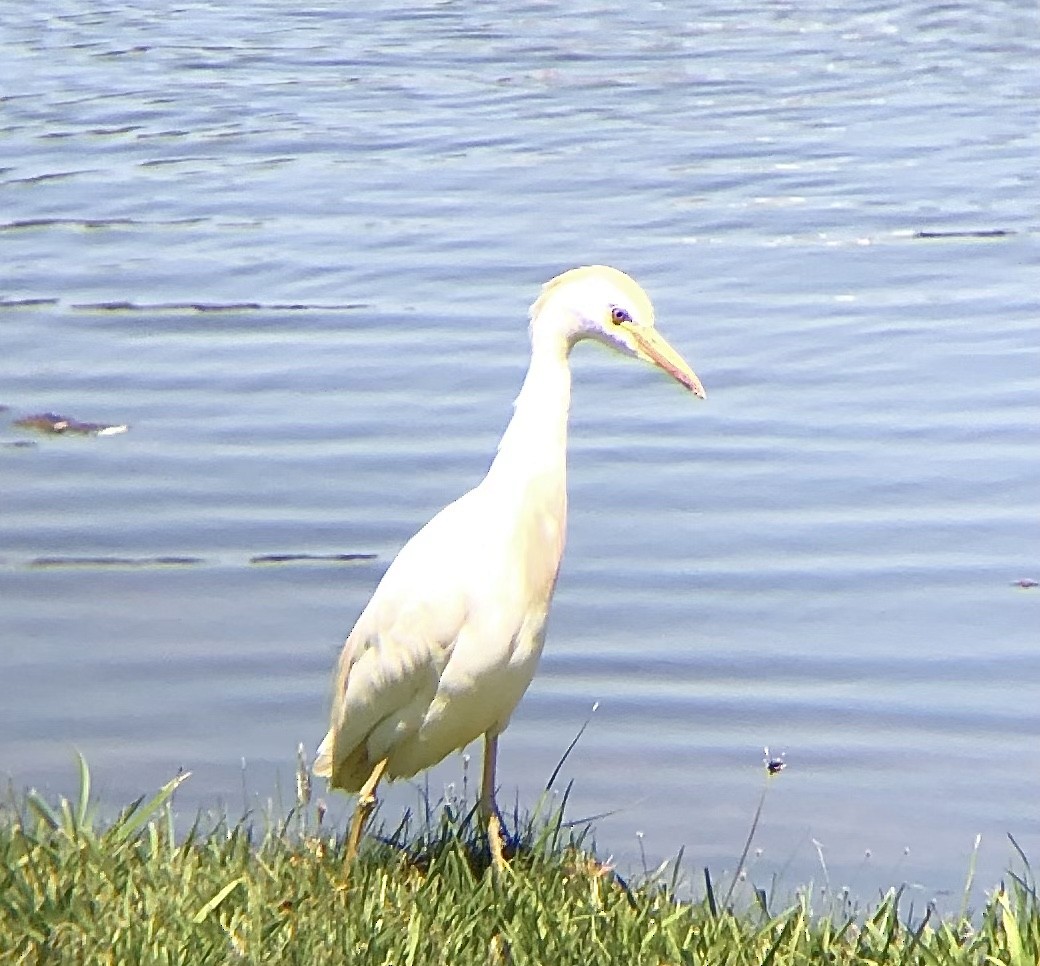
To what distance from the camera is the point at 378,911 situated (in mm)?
4934

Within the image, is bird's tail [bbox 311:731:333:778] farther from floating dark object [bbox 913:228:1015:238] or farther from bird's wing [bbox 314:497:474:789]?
floating dark object [bbox 913:228:1015:238]

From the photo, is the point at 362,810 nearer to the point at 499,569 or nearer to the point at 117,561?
the point at 499,569

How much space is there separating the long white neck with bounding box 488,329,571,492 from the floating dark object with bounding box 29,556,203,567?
296cm

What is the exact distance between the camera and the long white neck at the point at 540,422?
18.2 feet

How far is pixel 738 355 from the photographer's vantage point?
1020cm

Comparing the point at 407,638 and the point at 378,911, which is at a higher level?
the point at 407,638

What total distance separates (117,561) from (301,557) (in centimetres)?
65

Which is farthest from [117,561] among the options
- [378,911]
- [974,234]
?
[974,234]

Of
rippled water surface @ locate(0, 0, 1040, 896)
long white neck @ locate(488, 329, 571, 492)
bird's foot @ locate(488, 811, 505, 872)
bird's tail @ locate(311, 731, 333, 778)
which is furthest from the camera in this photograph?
rippled water surface @ locate(0, 0, 1040, 896)

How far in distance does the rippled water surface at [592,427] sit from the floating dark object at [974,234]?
4cm

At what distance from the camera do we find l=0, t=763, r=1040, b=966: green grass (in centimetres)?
464

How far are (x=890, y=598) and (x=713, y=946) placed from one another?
3.20m

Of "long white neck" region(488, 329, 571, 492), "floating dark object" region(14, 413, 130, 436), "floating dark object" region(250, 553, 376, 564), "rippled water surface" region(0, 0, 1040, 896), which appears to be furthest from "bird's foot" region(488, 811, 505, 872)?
"floating dark object" region(14, 413, 130, 436)

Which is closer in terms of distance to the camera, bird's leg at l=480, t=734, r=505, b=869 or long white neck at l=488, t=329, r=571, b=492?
bird's leg at l=480, t=734, r=505, b=869
